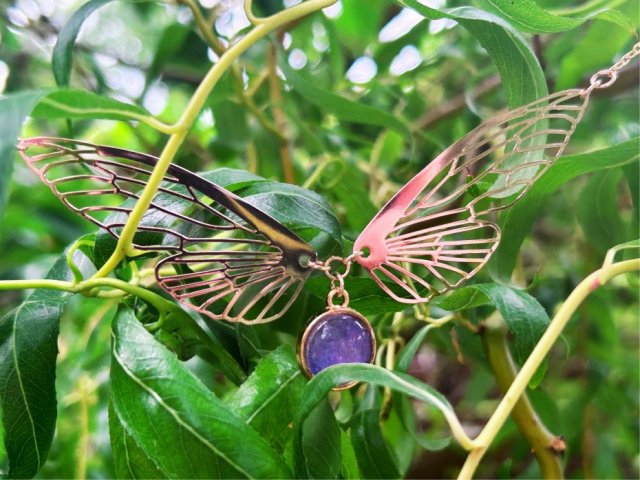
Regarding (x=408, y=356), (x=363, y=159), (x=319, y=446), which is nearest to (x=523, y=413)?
(x=408, y=356)

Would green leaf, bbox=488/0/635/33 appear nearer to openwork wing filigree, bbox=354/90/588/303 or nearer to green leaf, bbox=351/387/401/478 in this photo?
openwork wing filigree, bbox=354/90/588/303

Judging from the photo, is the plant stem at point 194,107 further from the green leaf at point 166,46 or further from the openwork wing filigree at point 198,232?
the green leaf at point 166,46

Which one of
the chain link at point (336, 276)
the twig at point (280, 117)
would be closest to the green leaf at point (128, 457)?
the chain link at point (336, 276)

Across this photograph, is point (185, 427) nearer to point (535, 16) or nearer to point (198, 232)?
point (198, 232)

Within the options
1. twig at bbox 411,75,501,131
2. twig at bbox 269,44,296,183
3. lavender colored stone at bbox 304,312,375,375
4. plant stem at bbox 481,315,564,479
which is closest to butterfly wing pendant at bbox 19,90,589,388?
lavender colored stone at bbox 304,312,375,375

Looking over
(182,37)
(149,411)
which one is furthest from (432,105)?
(149,411)

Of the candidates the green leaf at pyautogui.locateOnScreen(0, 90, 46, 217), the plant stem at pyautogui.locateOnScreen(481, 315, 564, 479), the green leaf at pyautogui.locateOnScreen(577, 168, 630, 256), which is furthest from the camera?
the green leaf at pyautogui.locateOnScreen(577, 168, 630, 256)
